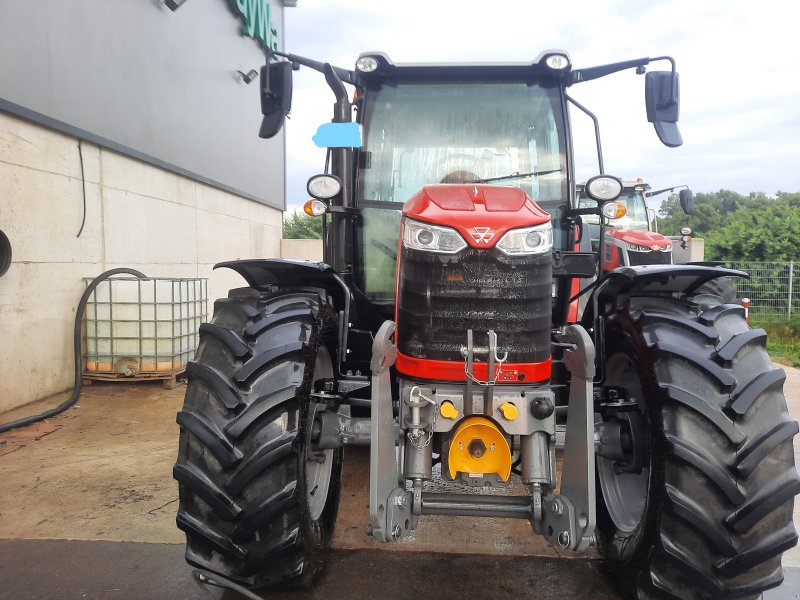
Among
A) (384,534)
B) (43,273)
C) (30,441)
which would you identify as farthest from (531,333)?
(43,273)

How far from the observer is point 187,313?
631 cm

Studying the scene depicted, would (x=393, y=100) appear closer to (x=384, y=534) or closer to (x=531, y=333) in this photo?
(x=531, y=333)

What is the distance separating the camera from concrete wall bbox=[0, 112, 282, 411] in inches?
197

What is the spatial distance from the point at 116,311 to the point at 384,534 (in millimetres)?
4788

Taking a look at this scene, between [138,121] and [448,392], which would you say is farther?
[138,121]

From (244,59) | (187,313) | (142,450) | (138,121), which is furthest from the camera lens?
(244,59)

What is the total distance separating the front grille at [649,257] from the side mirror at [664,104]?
767 cm

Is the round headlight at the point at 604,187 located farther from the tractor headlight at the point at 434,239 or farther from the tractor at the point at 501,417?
the tractor headlight at the point at 434,239

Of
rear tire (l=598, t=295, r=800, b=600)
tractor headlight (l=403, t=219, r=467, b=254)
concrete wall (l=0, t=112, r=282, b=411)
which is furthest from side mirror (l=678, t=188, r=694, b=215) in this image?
tractor headlight (l=403, t=219, r=467, b=254)

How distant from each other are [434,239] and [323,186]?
38.5 inches

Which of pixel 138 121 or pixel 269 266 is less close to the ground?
pixel 138 121

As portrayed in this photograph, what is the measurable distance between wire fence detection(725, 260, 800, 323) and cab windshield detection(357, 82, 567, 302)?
35.1ft

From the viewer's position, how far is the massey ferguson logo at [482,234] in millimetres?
2125

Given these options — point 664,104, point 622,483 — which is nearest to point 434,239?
point 622,483
